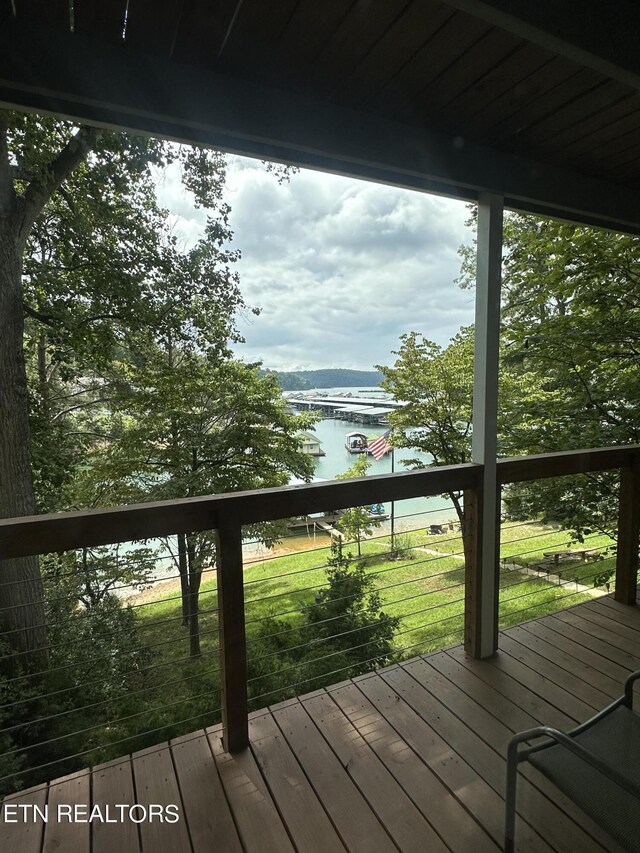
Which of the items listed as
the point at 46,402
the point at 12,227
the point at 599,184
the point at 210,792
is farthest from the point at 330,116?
the point at 46,402

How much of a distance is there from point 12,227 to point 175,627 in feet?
20.6

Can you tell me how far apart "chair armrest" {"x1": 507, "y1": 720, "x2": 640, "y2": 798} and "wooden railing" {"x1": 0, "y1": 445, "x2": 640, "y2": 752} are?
91 centimetres

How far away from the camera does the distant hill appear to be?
6062 mm

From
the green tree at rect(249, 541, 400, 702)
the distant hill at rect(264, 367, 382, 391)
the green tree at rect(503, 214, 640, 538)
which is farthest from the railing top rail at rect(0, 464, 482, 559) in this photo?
the distant hill at rect(264, 367, 382, 391)

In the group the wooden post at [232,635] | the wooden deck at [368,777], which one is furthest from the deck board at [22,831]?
the wooden post at [232,635]

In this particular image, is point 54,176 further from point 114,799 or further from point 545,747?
point 545,747

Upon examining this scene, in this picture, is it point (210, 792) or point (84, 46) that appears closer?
point (84, 46)

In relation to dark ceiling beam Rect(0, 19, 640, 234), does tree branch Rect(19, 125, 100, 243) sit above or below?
above

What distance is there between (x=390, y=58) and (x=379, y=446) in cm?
689

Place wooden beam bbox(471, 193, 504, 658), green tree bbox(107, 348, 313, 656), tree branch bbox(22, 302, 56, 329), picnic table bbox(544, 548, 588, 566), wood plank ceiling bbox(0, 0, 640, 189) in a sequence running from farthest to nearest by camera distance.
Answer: picnic table bbox(544, 548, 588, 566) < green tree bbox(107, 348, 313, 656) < tree branch bbox(22, 302, 56, 329) < wooden beam bbox(471, 193, 504, 658) < wood plank ceiling bbox(0, 0, 640, 189)

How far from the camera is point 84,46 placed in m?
1.20

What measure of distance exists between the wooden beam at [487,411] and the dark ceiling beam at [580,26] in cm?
82

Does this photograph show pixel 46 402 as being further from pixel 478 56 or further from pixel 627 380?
pixel 627 380

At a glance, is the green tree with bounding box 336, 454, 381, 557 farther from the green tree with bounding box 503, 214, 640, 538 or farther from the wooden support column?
the wooden support column
